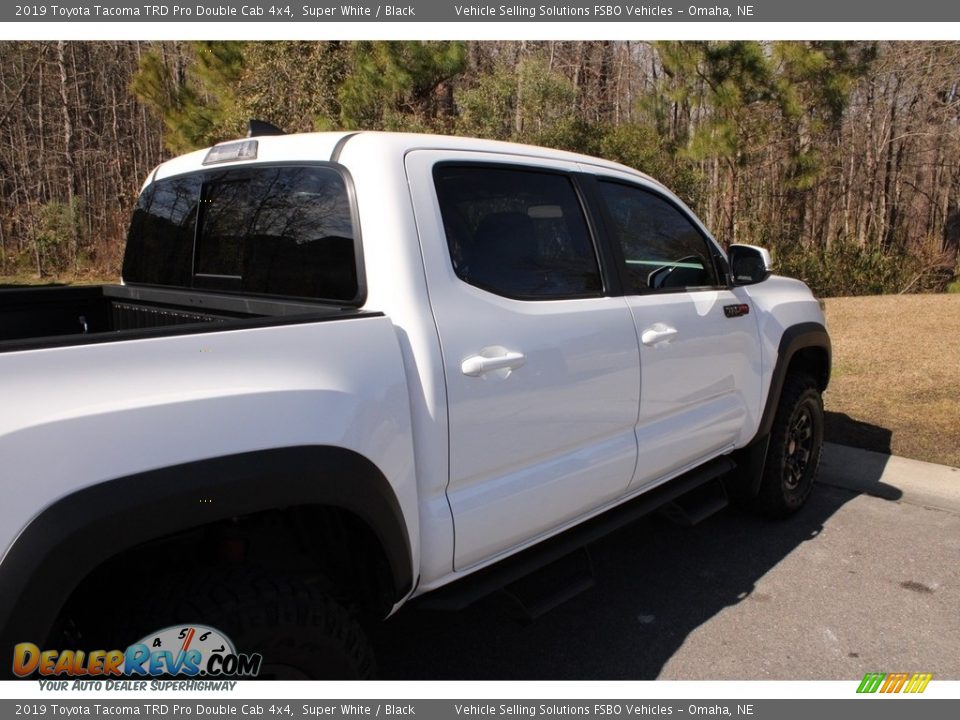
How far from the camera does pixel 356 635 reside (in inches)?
79.0

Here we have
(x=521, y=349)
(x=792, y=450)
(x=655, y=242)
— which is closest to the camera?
(x=521, y=349)

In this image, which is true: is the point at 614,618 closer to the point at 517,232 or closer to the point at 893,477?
the point at 517,232

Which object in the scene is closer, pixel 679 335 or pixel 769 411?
pixel 679 335

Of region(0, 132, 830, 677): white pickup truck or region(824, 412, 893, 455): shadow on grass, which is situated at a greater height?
region(0, 132, 830, 677): white pickup truck

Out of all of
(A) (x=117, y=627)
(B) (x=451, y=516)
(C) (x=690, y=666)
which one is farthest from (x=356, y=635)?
(C) (x=690, y=666)

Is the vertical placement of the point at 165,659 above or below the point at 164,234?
below

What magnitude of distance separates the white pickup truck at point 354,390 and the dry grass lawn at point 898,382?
247 centimetres

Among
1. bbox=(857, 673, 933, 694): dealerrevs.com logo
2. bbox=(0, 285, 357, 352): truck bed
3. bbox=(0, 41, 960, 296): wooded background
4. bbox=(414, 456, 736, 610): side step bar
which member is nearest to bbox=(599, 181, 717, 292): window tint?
bbox=(414, 456, 736, 610): side step bar

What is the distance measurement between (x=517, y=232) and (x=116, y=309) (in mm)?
1871

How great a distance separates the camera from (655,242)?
347cm

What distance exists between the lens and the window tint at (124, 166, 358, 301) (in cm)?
238

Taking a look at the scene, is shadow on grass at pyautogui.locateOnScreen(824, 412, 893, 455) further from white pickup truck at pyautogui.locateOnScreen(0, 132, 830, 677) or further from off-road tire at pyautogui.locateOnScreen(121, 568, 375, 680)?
off-road tire at pyautogui.locateOnScreen(121, 568, 375, 680)

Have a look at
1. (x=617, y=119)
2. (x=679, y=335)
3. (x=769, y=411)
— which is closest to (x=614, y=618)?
(x=679, y=335)

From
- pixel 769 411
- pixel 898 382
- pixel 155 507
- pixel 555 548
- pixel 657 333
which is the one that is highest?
pixel 657 333
